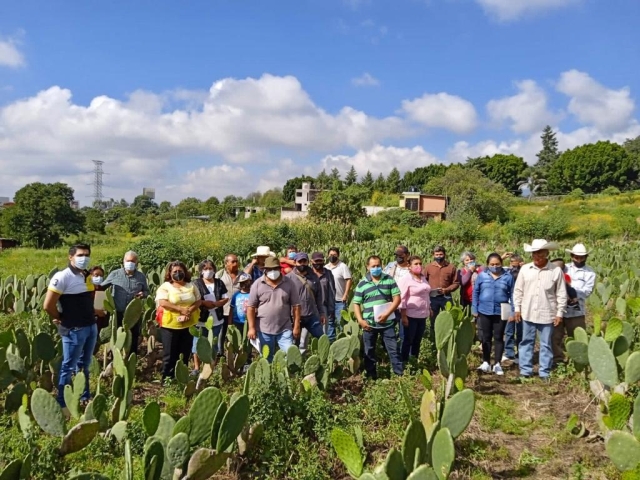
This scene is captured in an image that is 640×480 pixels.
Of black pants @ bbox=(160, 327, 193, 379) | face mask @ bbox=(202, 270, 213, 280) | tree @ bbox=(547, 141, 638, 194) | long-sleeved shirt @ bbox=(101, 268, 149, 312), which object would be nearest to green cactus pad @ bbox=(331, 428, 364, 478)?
black pants @ bbox=(160, 327, 193, 379)

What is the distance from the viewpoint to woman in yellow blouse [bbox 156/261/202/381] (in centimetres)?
402

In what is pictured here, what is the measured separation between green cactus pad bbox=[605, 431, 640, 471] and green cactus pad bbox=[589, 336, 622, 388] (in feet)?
3.17

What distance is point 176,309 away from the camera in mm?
4016

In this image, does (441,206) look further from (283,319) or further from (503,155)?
(283,319)

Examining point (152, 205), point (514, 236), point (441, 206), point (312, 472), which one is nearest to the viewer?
point (312, 472)

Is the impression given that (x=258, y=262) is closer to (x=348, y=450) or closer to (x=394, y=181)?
(x=348, y=450)

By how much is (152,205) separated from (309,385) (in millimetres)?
82473

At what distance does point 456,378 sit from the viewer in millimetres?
3518

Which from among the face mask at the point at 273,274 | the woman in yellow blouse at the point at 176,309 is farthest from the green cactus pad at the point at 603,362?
the woman in yellow blouse at the point at 176,309

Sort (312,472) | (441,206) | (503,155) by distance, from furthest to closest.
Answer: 1. (503,155)
2. (441,206)
3. (312,472)

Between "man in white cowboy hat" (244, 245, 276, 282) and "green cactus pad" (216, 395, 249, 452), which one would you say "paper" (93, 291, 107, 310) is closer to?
"man in white cowboy hat" (244, 245, 276, 282)

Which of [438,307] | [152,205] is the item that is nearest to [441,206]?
[438,307]

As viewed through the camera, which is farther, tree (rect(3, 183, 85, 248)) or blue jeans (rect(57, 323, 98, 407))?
tree (rect(3, 183, 85, 248))

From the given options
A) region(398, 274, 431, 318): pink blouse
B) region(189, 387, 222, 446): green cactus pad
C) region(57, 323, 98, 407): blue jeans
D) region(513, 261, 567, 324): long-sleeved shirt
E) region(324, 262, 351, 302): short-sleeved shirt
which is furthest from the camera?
region(324, 262, 351, 302): short-sleeved shirt
